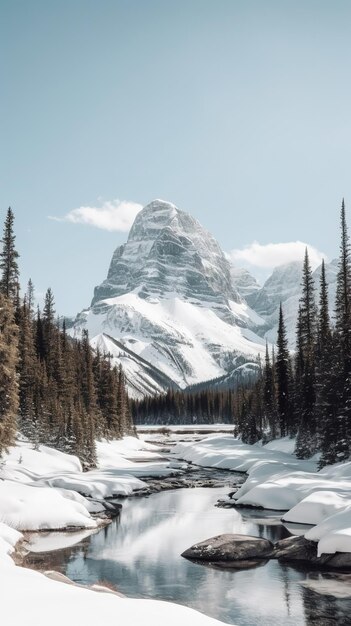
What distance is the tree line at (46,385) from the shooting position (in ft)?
128

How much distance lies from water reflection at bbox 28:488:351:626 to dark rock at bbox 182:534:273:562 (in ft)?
2.48

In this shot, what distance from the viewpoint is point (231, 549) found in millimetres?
23953

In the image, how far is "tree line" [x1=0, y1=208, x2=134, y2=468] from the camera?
128ft

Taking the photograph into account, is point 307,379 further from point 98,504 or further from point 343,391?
point 98,504

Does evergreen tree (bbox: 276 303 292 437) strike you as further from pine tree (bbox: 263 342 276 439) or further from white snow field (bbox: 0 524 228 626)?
white snow field (bbox: 0 524 228 626)

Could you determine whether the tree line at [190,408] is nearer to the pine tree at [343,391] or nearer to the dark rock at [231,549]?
the pine tree at [343,391]

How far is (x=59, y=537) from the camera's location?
27.3m

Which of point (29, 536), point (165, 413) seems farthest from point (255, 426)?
point (165, 413)

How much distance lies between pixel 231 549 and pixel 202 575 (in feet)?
9.75

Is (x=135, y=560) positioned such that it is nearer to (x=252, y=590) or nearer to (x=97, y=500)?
(x=252, y=590)

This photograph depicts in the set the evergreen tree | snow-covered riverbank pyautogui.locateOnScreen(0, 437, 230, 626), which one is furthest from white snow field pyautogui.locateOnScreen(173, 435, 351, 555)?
the evergreen tree

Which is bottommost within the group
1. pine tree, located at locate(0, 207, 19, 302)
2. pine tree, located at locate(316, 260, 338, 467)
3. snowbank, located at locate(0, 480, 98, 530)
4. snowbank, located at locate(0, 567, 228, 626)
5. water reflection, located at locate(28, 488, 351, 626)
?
water reflection, located at locate(28, 488, 351, 626)

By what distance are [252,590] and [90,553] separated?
26.4 ft

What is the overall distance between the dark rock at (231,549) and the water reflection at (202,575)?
Result: 76cm
